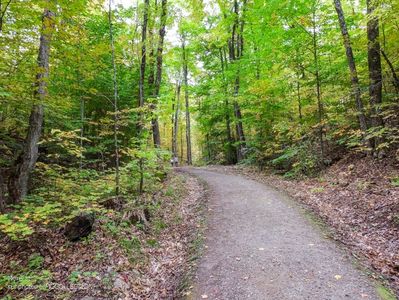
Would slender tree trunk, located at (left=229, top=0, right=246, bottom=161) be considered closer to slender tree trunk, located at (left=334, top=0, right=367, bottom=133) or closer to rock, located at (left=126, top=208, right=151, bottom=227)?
slender tree trunk, located at (left=334, top=0, right=367, bottom=133)

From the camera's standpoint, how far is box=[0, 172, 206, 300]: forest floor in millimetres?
4168

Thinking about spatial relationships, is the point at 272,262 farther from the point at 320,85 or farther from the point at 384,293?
the point at 320,85

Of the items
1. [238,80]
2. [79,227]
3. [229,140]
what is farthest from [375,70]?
[229,140]

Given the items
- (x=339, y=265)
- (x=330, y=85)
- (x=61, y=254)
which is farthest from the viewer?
(x=330, y=85)

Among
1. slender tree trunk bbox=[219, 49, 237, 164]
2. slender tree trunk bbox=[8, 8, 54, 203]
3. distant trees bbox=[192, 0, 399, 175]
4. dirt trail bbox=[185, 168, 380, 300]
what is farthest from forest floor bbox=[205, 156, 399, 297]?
slender tree trunk bbox=[219, 49, 237, 164]

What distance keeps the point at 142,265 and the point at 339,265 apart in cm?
362

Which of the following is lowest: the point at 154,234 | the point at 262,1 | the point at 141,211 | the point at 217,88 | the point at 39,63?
the point at 154,234

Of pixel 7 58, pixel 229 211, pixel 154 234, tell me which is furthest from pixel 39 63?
pixel 229 211

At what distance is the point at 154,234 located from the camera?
22.0 ft

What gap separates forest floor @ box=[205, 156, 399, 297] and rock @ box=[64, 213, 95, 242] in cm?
525

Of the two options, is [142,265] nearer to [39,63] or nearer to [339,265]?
[339,265]

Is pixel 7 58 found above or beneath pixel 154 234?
above

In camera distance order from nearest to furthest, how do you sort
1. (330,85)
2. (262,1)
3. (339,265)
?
(339,265)
(330,85)
(262,1)

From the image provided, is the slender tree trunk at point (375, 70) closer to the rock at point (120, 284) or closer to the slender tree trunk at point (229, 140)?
the rock at point (120, 284)
